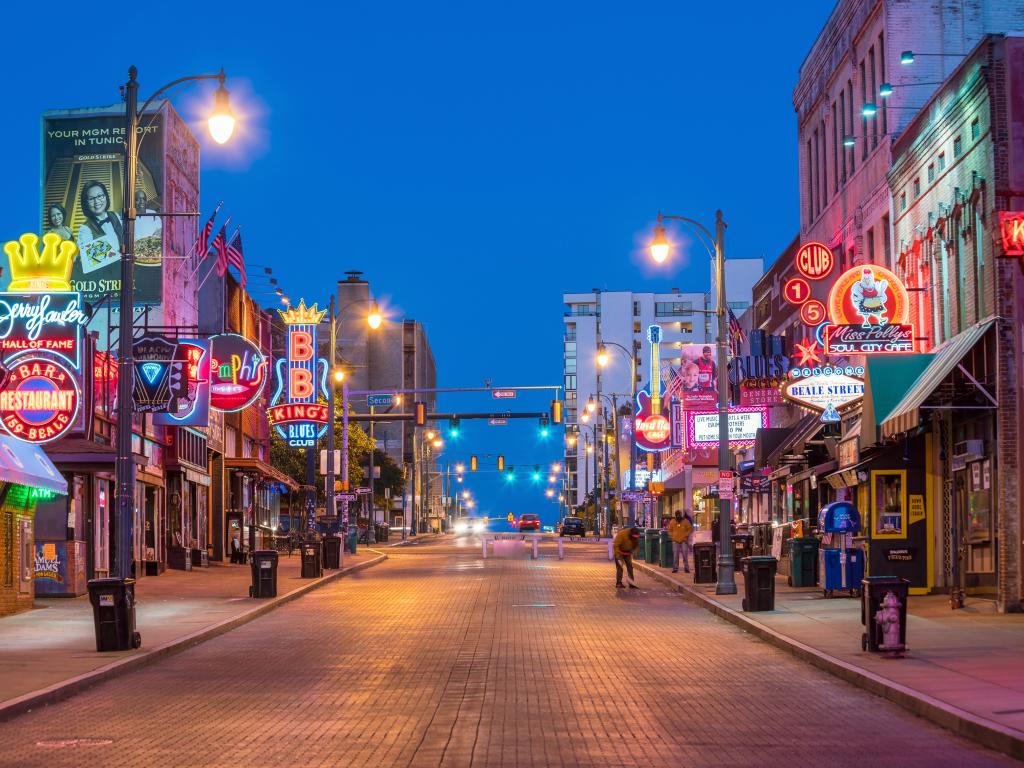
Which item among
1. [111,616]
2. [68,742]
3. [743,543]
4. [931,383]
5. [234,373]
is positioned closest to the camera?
[68,742]

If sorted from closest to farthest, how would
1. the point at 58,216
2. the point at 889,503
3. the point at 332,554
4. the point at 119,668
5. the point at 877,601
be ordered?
the point at 877,601 → the point at 119,668 → the point at 889,503 → the point at 332,554 → the point at 58,216

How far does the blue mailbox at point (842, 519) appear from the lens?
29.0m

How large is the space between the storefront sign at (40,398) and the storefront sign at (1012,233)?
1804 cm

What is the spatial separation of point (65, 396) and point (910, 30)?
805 inches

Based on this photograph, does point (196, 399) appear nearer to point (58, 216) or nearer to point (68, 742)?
point (58, 216)

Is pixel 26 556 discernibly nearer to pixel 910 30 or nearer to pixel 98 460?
pixel 98 460

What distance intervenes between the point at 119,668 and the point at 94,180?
34402 mm

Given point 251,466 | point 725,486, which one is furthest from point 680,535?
point 251,466

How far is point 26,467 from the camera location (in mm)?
25266

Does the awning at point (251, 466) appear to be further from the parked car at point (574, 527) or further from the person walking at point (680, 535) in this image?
the parked car at point (574, 527)

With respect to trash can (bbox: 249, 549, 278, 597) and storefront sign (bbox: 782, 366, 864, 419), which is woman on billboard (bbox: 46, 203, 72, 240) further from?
storefront sign (bbox: 782, 366, 864, 419)

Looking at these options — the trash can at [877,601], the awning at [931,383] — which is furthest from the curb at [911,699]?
the awning at [931,383]

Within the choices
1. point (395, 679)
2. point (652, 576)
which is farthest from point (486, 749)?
point (652, 576)

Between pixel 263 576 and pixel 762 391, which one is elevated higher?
pixel 762 391
